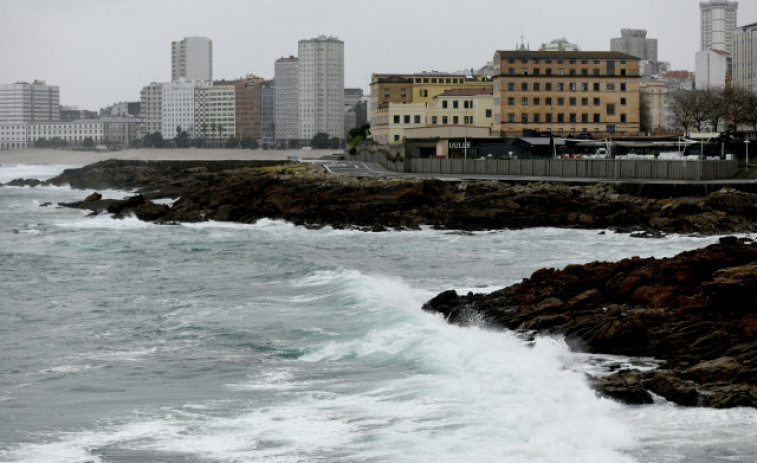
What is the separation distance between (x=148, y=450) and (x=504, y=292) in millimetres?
11351

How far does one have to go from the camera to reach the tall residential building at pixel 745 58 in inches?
4769

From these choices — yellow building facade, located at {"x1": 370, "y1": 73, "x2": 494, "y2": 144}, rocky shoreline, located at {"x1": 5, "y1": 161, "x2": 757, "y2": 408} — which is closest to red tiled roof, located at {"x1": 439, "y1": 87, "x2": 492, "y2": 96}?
yellow building facade, located at {"x1": 370, "y1": 73, "x2": 494, "y2": 144}

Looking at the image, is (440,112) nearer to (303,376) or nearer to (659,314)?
(659,314)

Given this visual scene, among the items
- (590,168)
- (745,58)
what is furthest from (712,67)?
(590,168)

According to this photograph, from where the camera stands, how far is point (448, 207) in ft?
164

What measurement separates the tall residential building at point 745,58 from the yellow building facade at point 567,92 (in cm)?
3205

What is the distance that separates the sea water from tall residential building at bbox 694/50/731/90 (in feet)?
→ 445

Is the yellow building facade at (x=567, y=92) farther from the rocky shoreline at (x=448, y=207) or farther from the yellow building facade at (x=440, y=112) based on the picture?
the rocky shoreline at (x=448, y=207)

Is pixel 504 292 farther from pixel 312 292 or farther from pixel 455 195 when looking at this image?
pixel 455 195

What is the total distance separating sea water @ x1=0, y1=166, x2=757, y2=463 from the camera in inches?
552

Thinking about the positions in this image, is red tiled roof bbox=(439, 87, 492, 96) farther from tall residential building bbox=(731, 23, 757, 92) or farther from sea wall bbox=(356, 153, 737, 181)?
sea wall bbox=(356, 153, 737, 181)

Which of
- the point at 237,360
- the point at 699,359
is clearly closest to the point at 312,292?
the point at 237,360

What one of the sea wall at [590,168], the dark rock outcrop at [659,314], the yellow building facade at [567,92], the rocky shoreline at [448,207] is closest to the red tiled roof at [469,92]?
the yellow building facade at [567,92]

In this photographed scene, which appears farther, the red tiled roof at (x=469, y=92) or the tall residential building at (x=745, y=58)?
the tall residential building at (x=745, y=58)
